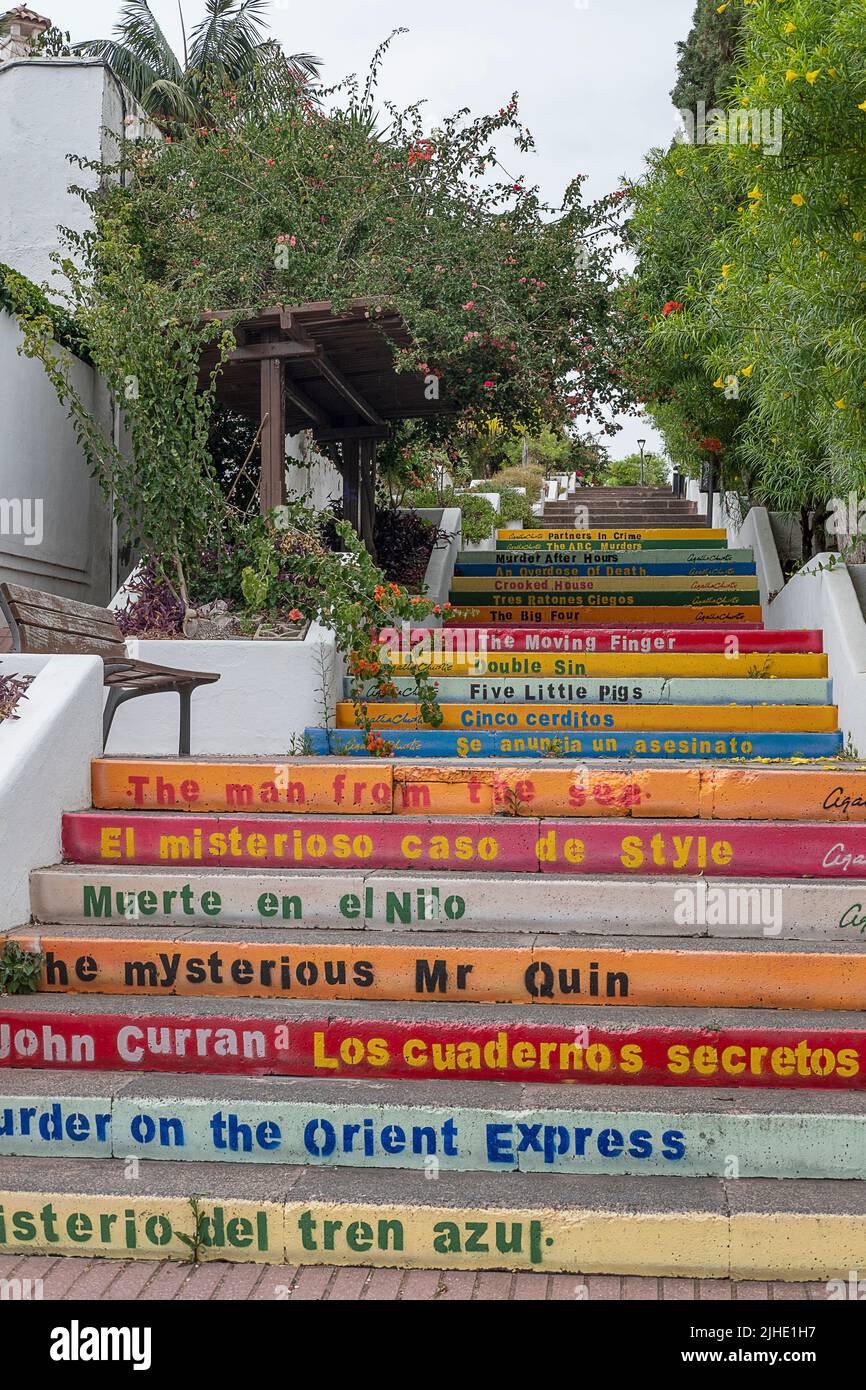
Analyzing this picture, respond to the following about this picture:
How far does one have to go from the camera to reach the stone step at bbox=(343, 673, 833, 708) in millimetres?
7000

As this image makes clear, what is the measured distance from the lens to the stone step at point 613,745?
617 centimetres

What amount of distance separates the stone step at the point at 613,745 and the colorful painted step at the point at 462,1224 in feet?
10.3

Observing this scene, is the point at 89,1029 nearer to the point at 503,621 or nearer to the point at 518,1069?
the point at 518,1069

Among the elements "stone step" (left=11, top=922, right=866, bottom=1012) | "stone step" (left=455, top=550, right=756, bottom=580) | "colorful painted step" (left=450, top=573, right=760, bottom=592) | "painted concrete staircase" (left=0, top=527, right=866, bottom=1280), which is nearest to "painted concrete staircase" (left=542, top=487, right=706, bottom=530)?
"stone step" (left=455, top=550, right=756, bottom=580)

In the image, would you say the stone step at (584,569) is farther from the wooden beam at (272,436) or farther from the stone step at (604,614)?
the wooden beam at (272,436)

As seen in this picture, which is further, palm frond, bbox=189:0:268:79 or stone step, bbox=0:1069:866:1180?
palm frond, bbox=189:0:268:79

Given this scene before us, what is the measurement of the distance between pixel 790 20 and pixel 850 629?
364cm

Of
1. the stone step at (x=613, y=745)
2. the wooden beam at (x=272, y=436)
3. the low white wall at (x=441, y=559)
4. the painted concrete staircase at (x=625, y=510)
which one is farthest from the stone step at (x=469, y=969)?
the painted concrete staircase at (x=625, y=510)

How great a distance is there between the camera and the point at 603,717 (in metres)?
6.77

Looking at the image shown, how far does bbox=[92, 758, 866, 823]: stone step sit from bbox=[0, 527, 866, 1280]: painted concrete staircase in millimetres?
12

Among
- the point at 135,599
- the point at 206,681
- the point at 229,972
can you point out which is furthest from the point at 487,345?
the point at 229,972

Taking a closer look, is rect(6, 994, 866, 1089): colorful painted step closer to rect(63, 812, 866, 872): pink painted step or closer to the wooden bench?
rect(63, 812, 866, 872): pink painted step

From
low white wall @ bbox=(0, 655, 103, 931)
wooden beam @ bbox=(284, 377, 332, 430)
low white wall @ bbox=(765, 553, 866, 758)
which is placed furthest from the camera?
wooden beam @ bbox=(284, 377, 332, 430)

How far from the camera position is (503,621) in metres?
10.4
